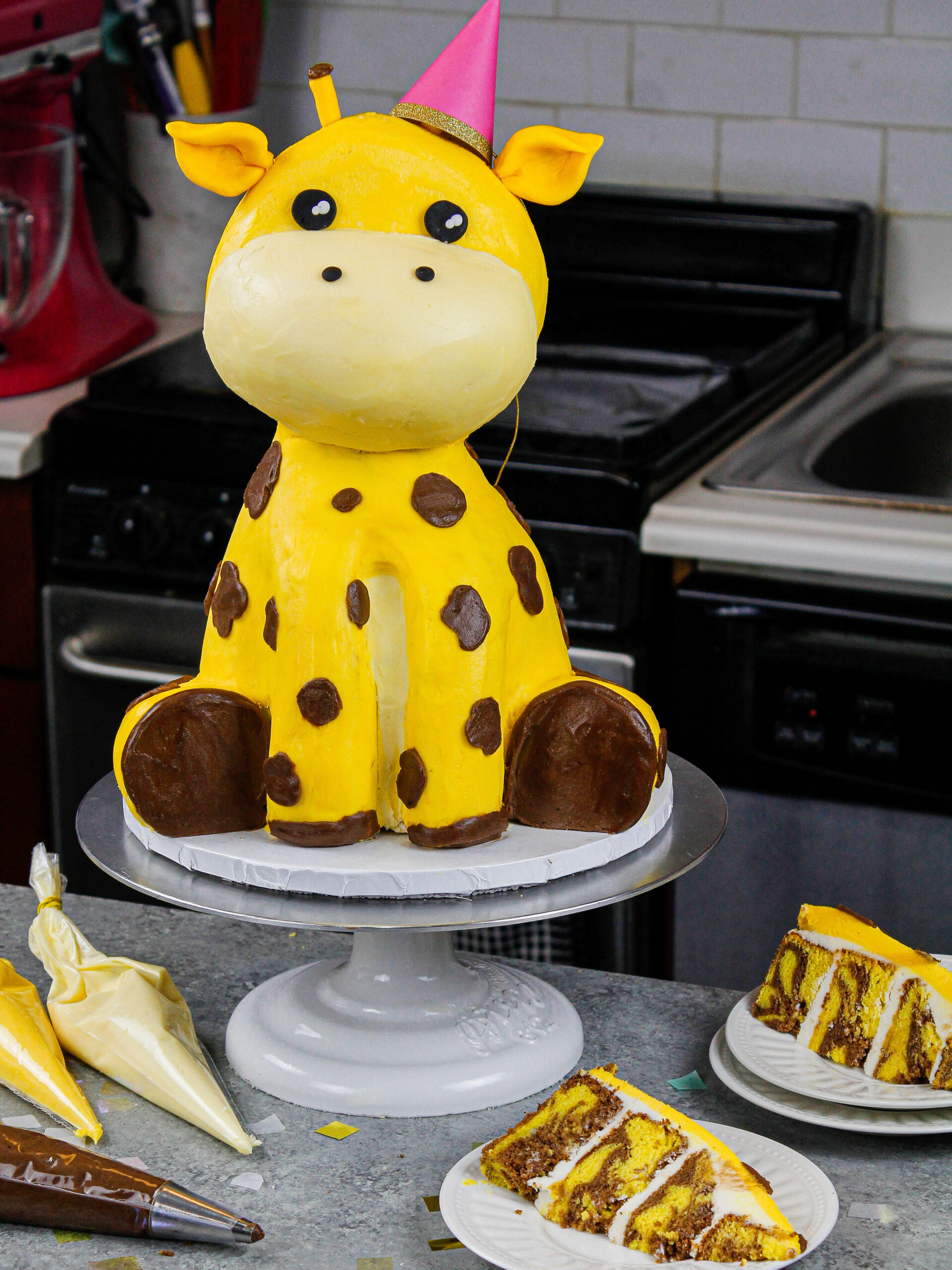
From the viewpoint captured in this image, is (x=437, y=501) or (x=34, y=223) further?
(x=34, y=223)

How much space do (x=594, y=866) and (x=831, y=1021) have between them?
6.9 inches

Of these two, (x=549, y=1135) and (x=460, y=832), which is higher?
(x=460, y=832)

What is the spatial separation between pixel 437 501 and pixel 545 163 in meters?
0.21

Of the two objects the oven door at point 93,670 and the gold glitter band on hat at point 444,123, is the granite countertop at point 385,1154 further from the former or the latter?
the oven door at point 93,670

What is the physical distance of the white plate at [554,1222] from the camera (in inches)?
32.7

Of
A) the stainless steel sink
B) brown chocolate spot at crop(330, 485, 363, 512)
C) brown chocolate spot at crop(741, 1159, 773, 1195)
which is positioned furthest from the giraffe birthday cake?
the stainless steel sink

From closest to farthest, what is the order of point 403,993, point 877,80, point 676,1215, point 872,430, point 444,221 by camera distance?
point 676,1215 → point 444,221 → point 403,993 → point 872,430 → point 877,80

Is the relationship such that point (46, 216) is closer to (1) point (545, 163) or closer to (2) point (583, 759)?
(1) point (545, 163)

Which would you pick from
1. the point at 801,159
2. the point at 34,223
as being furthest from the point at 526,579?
the point at 801,159

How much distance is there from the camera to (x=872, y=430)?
6.92 feet

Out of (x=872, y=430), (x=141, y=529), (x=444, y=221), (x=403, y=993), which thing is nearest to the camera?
(x=444, y=221)

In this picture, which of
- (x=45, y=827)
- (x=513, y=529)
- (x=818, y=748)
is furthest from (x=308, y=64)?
(x=513, y=529)

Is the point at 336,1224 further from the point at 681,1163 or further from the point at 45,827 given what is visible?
the point at 45,827

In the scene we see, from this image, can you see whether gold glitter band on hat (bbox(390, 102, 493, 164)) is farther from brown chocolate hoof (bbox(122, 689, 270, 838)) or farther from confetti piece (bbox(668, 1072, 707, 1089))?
confetti piece (bbox(668, 1072, 707, 1089))
